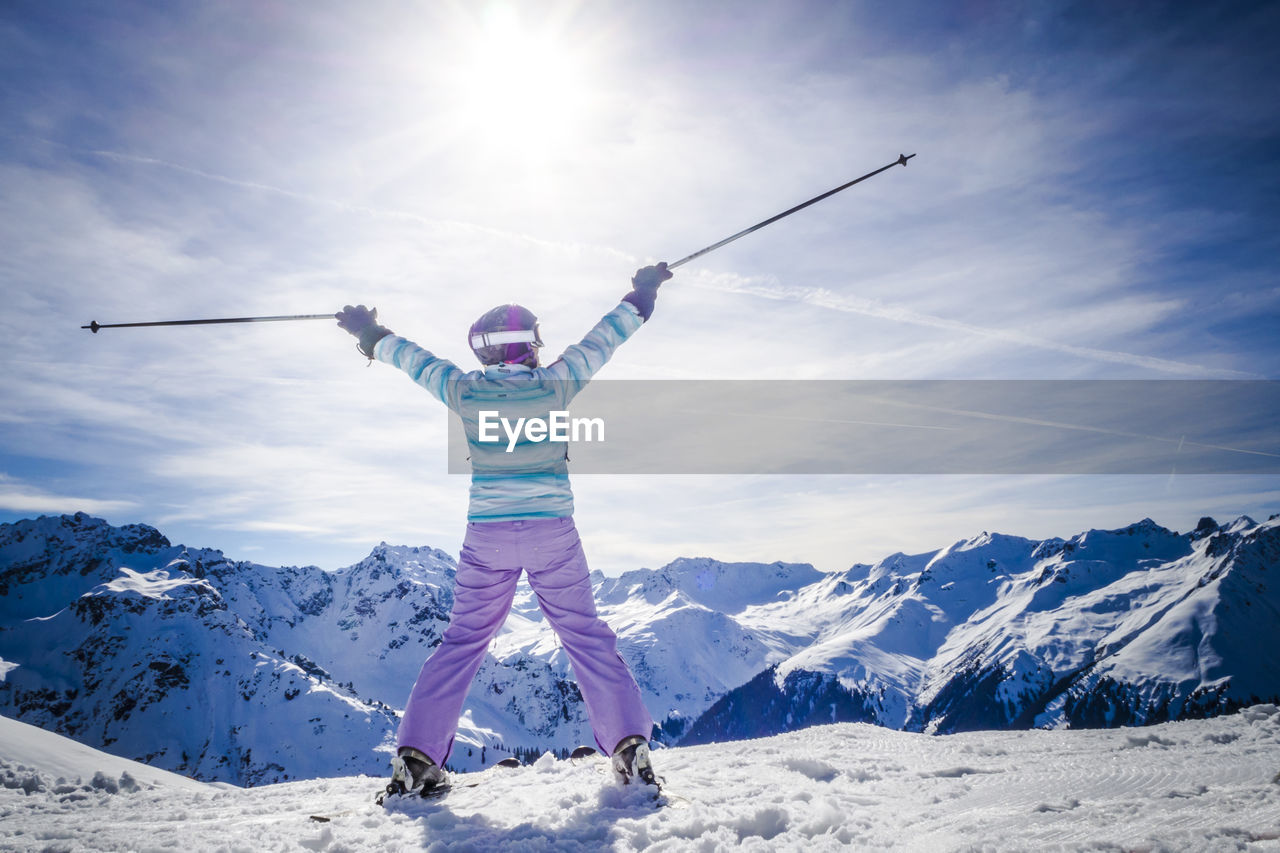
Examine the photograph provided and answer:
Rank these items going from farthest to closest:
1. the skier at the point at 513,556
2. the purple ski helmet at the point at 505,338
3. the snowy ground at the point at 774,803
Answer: the purple ski helmet at the point at 505,338, the skier at the point at 513,556, the snowy ground at the point at 774,803

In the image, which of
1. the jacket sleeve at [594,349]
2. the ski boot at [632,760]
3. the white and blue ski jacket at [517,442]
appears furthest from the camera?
the jacket sleeve at [594,349]

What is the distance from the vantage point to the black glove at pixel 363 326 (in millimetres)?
6266

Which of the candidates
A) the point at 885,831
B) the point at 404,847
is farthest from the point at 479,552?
the point at 885,831

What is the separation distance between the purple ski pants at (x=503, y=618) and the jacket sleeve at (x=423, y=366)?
119 cm

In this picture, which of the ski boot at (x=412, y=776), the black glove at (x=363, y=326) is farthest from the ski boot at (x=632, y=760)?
the black glove at (x=363, y=326)

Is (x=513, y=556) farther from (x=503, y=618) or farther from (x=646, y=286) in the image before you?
(x=646, y=286)

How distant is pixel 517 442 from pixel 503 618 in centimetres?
147

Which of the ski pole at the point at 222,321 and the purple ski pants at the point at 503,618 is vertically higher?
the ski pole at the point at 222,321

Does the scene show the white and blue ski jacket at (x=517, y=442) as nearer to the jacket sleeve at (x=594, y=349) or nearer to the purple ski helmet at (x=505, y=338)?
the jacket sleeve at (x=594, y=349)

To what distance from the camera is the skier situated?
4926mm

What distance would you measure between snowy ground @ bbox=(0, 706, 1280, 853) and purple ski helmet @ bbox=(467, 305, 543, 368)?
3.50m

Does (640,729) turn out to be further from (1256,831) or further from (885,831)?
(1256,831)

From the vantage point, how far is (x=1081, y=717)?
192 meters

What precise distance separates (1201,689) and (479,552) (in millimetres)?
246557
